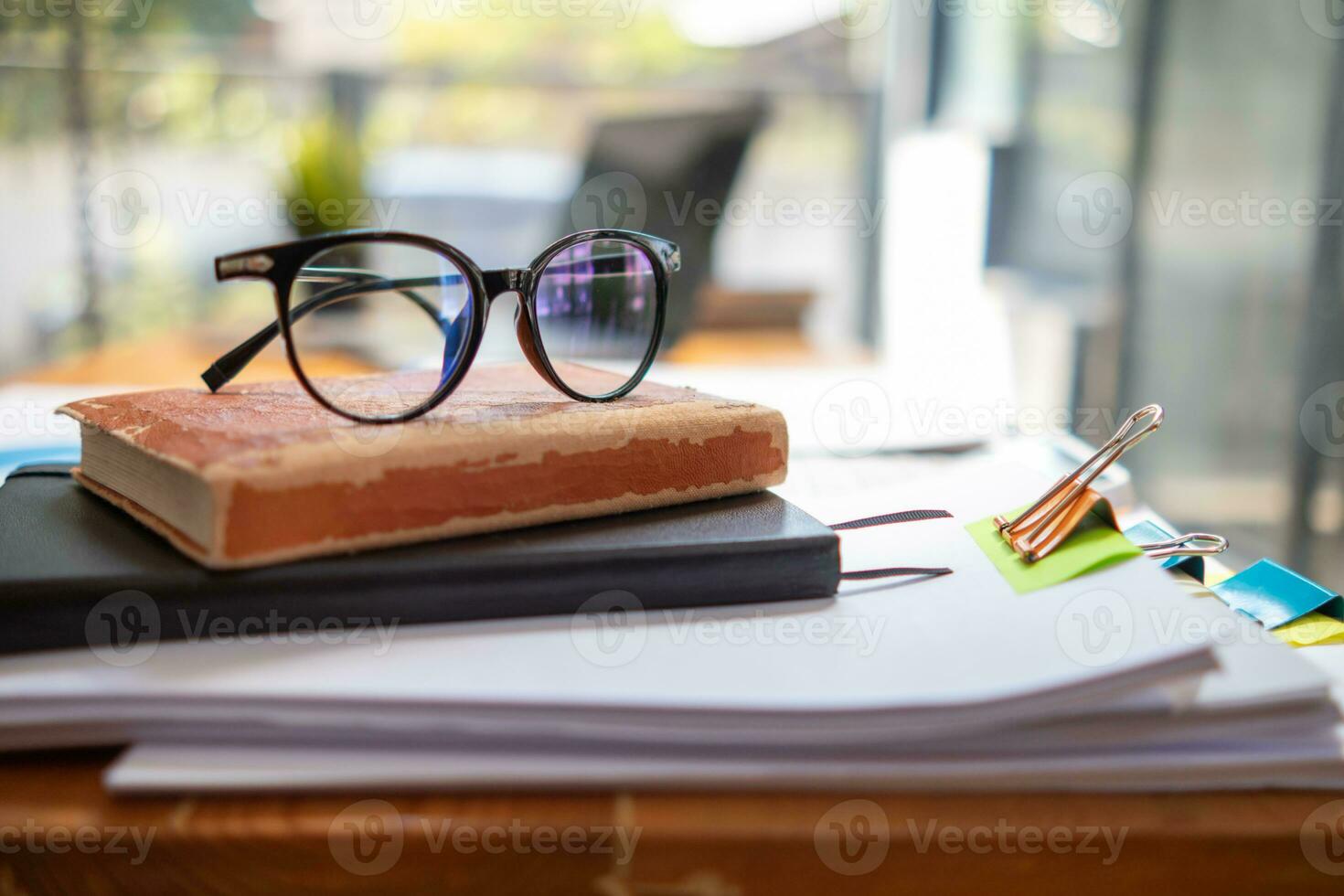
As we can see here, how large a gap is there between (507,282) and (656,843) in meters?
0.25

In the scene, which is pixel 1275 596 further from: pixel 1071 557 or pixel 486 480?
pixel 486 480

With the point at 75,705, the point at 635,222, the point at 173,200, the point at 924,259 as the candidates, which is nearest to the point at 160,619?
the point at 75,705

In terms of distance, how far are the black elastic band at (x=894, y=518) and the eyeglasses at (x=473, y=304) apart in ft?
0.39

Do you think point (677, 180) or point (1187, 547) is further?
point (677, 180)

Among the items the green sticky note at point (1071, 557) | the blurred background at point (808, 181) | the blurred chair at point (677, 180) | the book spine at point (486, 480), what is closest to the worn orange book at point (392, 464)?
the book spine at point (486, 480)

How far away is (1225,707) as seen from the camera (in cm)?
→ 28

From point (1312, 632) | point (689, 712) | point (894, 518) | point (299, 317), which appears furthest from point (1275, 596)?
point (299, 317)

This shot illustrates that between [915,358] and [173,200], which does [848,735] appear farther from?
[173,200]

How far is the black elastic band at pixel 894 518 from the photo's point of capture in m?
0.44

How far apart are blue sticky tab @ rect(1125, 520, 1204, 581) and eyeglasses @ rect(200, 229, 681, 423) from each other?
0.80ft

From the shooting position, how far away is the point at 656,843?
0.84ft

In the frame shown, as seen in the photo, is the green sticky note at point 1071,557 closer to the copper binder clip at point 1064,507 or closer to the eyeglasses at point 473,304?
the copper binder clip at point 1064,507

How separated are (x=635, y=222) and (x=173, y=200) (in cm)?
166

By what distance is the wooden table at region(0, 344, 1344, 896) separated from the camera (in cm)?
25
